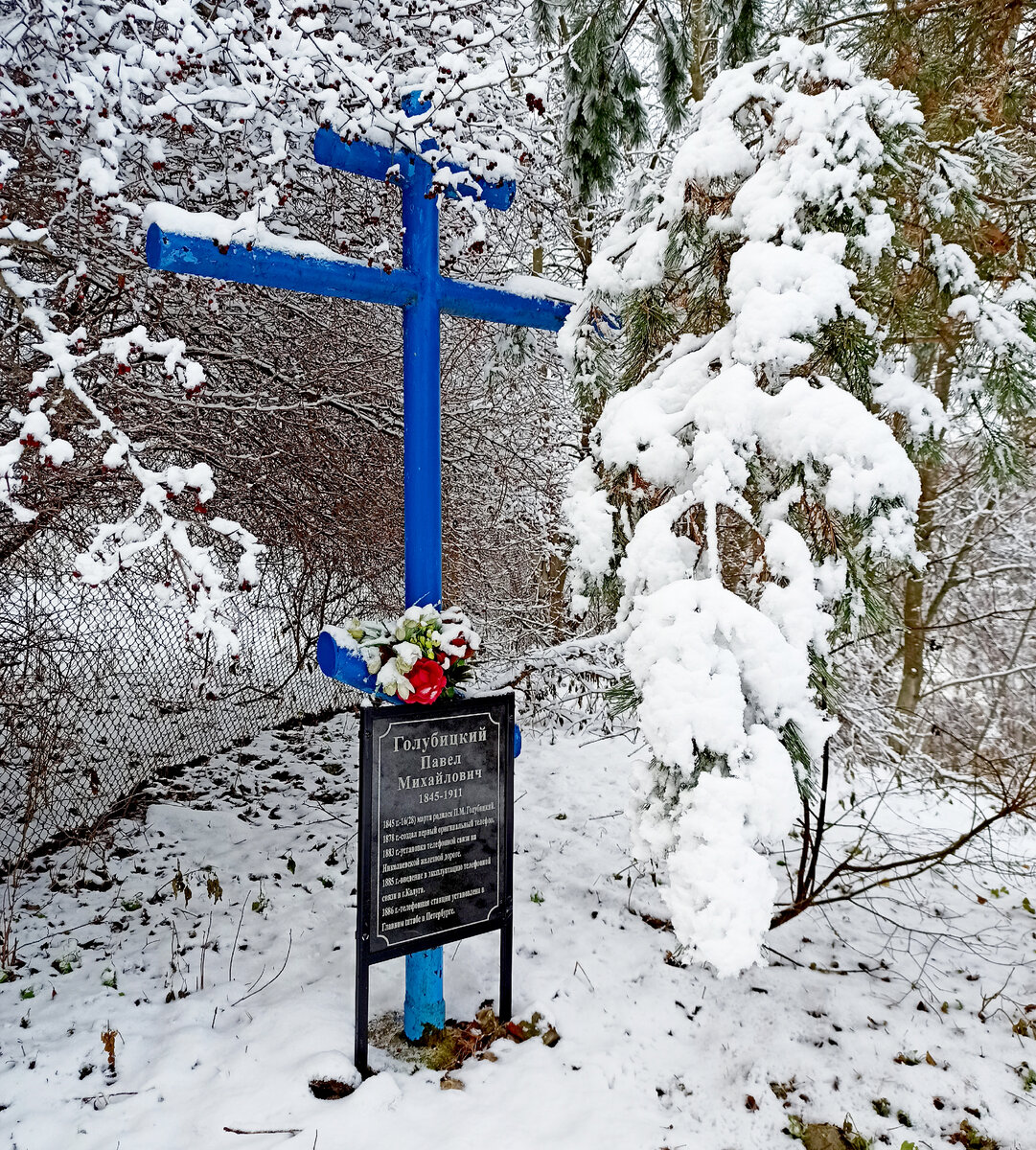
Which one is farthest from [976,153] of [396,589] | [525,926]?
[396,589]

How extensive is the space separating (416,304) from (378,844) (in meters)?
1.87

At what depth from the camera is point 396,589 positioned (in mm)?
5242

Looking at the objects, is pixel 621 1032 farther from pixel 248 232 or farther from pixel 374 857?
pixel 248 232

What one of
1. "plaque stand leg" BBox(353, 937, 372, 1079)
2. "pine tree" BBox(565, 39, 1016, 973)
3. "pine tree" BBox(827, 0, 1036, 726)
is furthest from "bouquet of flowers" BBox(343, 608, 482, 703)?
"pine tree" BBox(827, 0, 1036, 726)

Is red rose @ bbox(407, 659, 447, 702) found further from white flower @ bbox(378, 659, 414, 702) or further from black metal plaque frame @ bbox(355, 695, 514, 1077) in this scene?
black metal plaque frame @ bbox(355, 695, 514, 1077)

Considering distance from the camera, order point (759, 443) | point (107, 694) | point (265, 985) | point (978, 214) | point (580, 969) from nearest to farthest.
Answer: point (759, 443) → point (978, 214) → point (265, 985) → point (580, 969) → point (107, 694)

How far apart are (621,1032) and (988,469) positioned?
93.5 inches

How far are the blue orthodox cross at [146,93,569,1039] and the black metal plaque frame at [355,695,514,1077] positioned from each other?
136 mm

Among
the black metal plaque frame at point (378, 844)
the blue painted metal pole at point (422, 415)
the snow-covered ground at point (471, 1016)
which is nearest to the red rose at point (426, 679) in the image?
the black metal plaque frame at point (378, 844)

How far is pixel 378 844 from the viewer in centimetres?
259

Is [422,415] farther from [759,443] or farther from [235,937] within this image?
[235,937]

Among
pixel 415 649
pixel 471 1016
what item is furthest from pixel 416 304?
pixel 471 1016

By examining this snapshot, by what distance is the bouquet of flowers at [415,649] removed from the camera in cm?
250

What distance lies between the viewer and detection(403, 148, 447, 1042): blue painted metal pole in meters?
2.71
